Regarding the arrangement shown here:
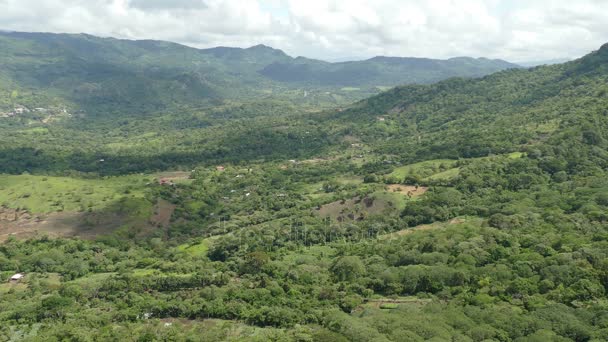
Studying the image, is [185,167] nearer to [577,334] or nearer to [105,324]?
[105,324]

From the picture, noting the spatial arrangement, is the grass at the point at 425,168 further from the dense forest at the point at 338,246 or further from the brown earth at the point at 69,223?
the brown earth at the point at 69,223

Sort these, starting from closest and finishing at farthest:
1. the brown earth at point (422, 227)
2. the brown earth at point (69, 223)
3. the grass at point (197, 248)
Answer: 1. the brown earth at point (422, 227)
2. the grass at point (197, 248)
3. the brown earth at point (69, 223)

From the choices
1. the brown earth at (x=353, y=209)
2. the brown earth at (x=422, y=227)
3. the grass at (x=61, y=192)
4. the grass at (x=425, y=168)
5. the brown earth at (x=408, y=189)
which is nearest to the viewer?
the brown earth at (x=422, y=227)

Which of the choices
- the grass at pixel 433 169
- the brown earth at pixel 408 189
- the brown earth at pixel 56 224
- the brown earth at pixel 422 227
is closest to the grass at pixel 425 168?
the grass at pixel 433 169

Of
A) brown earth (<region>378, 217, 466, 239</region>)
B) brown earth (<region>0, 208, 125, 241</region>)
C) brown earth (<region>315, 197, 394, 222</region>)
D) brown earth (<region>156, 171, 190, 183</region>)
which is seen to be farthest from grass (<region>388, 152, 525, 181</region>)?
brown earth (<region>0, 208, 125, 241</region>)

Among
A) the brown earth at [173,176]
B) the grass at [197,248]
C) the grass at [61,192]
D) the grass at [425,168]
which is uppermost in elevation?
the grass at [425,168]
